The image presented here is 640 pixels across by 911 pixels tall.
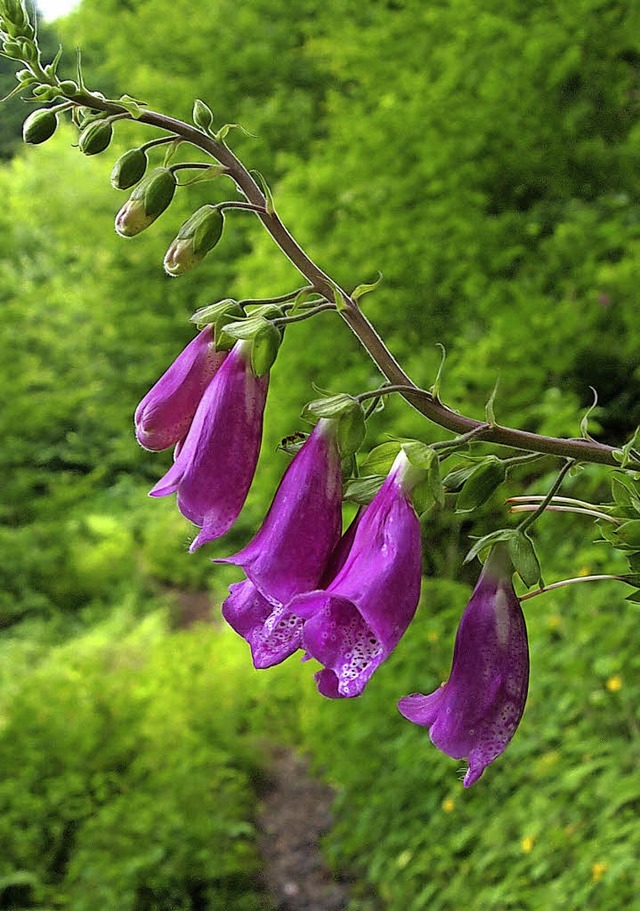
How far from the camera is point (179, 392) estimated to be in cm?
71

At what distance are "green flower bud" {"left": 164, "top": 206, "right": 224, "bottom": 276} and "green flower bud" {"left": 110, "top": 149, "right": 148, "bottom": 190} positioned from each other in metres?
0.06

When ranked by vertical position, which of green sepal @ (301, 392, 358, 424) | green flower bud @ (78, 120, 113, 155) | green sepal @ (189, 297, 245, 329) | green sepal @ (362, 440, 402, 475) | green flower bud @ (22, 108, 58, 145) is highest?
green flower bud @ (22, 108, 58, 145)

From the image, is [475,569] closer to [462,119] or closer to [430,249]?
[430,249]

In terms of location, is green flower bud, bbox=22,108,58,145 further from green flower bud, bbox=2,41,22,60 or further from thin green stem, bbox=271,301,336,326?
thin green stem, bbox=271,301,336,326

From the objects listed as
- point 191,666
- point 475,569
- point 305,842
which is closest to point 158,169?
point 475,569

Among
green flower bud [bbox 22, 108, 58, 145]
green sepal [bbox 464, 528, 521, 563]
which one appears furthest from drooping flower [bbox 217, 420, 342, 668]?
green flower bud [bbox 22, 108, 58, 145]

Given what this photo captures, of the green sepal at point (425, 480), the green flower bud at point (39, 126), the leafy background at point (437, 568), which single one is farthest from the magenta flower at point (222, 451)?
the leafy background at point (437, 568)

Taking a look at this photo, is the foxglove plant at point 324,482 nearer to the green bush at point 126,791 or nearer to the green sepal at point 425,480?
the green sepal at point 425,480

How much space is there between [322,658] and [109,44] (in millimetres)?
9496

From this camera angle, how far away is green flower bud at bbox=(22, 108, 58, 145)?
0.70m

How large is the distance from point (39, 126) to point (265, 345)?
255mm

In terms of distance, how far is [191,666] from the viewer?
5.94 m

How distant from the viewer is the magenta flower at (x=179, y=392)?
2.32 feet

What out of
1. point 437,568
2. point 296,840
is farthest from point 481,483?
point 296,840
